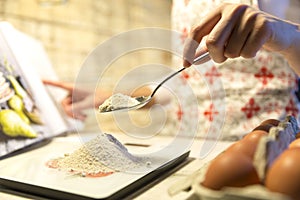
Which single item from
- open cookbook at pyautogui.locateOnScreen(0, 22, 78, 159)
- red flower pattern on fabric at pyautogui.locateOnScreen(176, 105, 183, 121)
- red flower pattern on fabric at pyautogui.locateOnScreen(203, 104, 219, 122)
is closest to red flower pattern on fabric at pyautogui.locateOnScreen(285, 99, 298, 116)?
red flower pattern on fabric at pyautogui.locateOnScreen(203, 104, 219, 122)

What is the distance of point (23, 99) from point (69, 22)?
79 cm

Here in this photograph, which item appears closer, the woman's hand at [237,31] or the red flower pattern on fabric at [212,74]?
the woman's hand at [237,31]

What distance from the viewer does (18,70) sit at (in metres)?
0.84

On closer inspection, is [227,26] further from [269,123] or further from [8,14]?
[8,14]

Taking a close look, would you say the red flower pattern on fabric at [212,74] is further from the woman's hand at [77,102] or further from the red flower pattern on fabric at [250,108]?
the woman's hand at [77,102]

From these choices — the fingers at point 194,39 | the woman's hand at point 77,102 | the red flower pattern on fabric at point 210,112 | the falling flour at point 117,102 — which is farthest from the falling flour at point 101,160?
the red flower pattern on fabric at point 210,112

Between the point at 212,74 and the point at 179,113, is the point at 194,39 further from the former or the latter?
the point at 179,113

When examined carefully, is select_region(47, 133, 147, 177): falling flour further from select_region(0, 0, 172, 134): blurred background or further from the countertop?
select_region(0, 0, 172, 134): blurred background

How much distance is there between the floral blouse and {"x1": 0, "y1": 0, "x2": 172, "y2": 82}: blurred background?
0.18 m

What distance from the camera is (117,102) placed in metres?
0.59

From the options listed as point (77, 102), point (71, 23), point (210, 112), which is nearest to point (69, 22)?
point (71, 23)

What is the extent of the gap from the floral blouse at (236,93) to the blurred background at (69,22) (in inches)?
A: 7.3

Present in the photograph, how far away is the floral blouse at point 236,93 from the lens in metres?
0.94

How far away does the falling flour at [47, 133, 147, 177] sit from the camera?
1.86 ft
